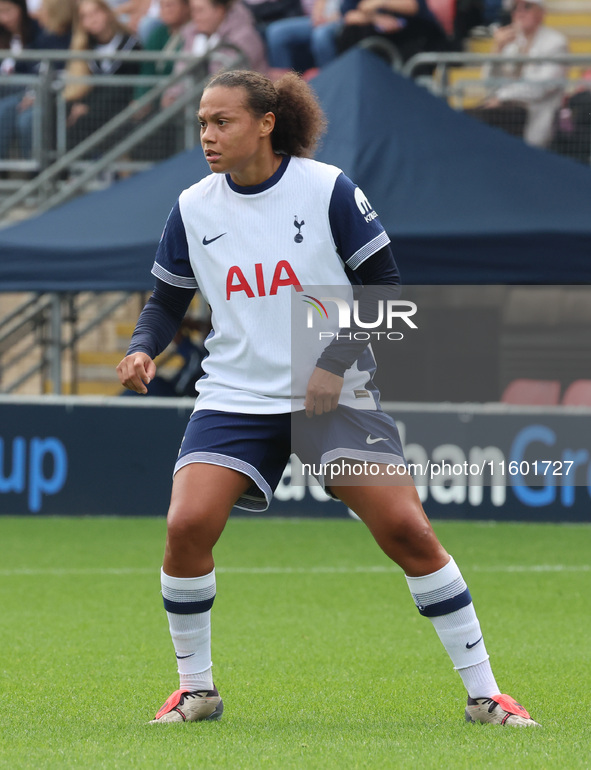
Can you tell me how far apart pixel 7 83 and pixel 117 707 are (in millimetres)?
8950

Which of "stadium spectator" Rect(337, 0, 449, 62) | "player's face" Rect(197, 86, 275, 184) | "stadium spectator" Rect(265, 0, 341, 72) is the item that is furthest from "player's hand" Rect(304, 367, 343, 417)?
"stadium spectator" Rect(265, 0, 341, 72)

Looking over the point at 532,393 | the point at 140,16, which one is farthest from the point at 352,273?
the point at 140,16

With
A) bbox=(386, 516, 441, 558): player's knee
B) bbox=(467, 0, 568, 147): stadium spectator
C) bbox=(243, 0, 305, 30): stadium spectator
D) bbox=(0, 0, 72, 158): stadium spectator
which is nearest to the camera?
bbox=(386, 516, 441, 558): player's knee

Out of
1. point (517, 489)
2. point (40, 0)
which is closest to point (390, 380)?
point (517, 489)

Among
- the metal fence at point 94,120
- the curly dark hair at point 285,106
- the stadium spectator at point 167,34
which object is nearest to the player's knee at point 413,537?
the curly dark hair at point 285,106

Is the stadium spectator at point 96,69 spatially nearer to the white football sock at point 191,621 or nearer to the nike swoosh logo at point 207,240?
the nike swoosh logo at point 207,240

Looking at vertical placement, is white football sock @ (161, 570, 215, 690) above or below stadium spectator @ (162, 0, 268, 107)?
below

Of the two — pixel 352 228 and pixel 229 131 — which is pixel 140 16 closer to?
pixel 229 131

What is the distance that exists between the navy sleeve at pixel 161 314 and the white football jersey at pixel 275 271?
6.9 inches

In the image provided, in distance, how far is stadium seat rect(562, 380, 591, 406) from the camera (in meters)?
11.2

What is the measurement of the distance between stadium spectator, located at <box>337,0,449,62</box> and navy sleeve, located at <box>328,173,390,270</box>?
→ 859cm

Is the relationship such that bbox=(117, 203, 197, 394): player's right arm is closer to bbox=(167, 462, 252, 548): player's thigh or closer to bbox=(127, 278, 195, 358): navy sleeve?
bbox=(127, 278, 195, 358): navy sleeve

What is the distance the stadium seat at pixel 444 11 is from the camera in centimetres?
1268

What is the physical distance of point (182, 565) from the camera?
409cm
